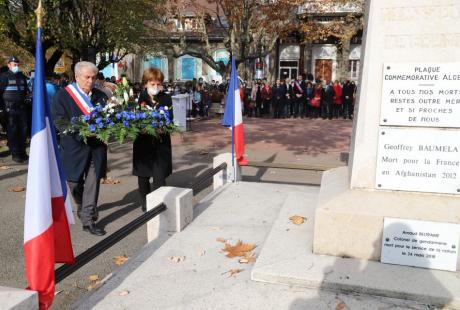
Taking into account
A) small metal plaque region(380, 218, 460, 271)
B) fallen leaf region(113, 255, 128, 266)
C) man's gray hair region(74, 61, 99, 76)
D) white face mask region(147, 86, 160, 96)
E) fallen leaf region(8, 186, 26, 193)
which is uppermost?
man's gray hair region(74, 61, 99, 76)

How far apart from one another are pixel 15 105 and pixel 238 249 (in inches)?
277

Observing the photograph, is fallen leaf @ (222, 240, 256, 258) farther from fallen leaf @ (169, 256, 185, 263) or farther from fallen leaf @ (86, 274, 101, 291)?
fallen leaf @ (86, 274, 101, 291)

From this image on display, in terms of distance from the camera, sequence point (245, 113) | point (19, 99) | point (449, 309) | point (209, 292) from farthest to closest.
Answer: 1. point (245, 113)
2. point (19, 99)
3. point (209, 292)
4. point (449, 309)

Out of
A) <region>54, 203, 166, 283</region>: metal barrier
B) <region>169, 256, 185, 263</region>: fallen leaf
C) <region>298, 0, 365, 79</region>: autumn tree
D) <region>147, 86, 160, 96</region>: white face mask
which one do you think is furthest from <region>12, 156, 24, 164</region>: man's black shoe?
<region>298, 0, 365, 79</region>: autumn tree

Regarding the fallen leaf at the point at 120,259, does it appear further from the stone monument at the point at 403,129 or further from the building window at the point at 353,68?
the building window at the point at 353,68

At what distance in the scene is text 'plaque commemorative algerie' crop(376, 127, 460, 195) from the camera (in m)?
3.31

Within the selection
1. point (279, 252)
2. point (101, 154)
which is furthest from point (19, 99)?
point (279, 252)

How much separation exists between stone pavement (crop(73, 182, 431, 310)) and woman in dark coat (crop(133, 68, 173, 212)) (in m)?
1.03

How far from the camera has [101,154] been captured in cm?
484

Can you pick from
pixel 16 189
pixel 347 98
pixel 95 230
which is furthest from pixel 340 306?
pixel 347 98

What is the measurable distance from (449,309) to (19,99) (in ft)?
28.8

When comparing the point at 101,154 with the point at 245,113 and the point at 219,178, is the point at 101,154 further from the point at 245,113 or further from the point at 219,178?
the point at 245,113

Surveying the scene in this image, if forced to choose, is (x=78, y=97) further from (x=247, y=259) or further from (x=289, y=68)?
(x=289, y=68)

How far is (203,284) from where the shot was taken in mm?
3297
